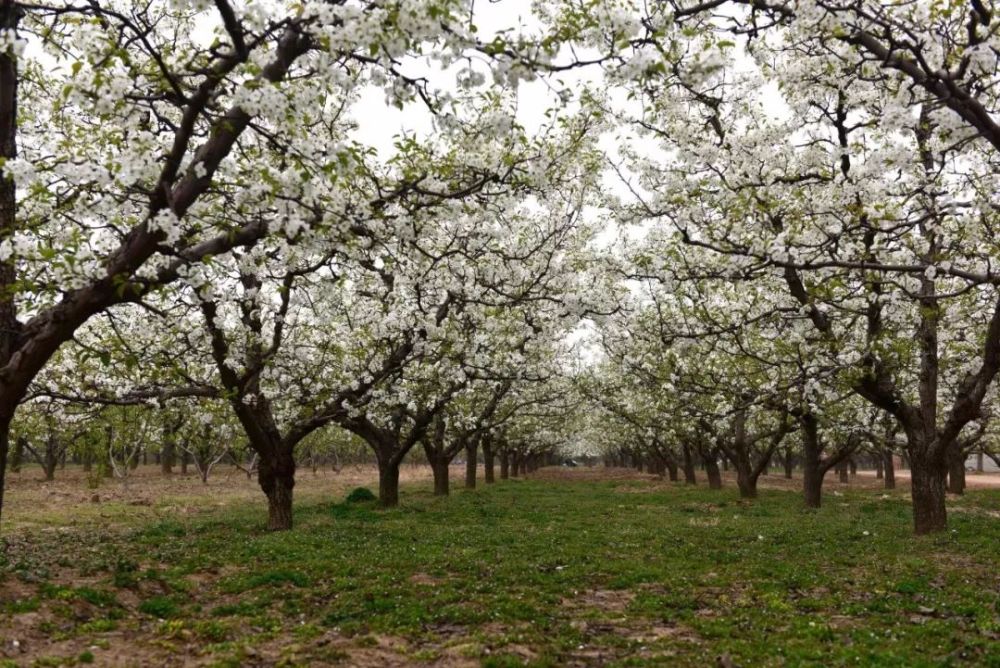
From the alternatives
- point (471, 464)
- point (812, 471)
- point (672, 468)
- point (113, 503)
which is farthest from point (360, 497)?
point (672, 468)

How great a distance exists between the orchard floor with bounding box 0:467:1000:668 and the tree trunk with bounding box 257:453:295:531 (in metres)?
0.61

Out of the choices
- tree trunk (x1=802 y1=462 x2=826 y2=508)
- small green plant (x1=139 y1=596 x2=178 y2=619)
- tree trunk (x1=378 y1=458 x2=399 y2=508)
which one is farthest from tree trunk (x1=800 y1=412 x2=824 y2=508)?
small green plant (x1=139 y1=596 x2=178 y2=619)

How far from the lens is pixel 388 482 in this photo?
26906 mm

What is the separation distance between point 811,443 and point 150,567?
23590 millimetres

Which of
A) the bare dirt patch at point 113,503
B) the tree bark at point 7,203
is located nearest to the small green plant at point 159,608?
the tree bark at point 7,203

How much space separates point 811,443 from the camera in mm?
27719

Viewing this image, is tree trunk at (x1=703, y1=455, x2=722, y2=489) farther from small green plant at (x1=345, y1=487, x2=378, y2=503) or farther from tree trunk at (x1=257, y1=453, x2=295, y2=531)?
tree trunk at (x1=257, y1=453, x2=295, y2=531)

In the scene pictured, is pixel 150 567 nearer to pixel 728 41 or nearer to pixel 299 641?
pixel 299 641

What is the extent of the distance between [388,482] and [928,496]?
57.9 feet

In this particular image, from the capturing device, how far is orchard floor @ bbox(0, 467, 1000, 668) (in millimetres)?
8875

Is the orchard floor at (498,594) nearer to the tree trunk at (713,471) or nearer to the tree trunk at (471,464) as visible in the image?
the tree trunk at (471,464)

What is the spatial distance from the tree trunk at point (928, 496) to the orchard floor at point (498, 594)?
2.02 feet

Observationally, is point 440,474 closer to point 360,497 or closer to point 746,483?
point 360,497

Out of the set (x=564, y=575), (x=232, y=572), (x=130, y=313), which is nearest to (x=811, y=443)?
(x=564, y=575)
